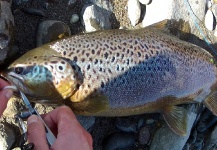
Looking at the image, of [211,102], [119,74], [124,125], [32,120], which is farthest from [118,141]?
[32,120]

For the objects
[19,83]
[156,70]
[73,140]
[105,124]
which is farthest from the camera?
[105,124]

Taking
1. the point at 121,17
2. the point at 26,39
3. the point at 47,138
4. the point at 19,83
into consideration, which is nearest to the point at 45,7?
the point at 26,39

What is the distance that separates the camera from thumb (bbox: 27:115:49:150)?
2.13 metres

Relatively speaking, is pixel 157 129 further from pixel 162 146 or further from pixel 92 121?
pixel 92 121

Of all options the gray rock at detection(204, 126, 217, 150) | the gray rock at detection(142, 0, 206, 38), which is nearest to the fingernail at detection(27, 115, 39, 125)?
the gray rock at detection(142, 0, 206, 38)

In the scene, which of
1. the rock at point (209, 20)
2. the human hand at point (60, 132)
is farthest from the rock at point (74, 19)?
the rock at point (209, 20)

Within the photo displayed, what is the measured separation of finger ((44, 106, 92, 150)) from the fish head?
37 centimetres

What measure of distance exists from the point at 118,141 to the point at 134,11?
1.27 m

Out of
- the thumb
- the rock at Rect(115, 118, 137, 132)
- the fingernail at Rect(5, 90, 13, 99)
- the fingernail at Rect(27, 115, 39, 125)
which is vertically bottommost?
the rock at Rect(115, 118, 137, 132)

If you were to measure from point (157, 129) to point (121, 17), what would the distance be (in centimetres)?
117

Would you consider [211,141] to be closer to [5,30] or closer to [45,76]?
[45,76]

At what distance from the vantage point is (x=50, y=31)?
327 cm

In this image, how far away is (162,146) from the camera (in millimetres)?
3648

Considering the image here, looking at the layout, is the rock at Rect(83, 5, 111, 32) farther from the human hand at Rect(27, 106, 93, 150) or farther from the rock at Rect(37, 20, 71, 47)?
the human hand at Rect(27, 106, 93, 150)
